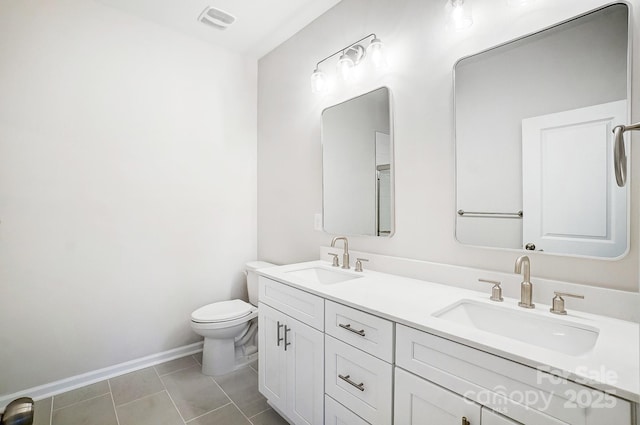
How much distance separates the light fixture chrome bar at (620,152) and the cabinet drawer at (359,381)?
97cm

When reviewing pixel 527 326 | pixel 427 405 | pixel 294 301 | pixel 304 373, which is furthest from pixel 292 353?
pixel 527 326

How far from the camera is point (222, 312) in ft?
7.59

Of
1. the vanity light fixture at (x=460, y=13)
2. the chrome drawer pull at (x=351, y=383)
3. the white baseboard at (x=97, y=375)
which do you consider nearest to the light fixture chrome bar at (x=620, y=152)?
the vanity light fixture at (x=460, y=13)

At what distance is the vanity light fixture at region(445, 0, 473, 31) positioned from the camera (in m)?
1.39

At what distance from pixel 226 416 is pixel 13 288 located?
5.02 feet

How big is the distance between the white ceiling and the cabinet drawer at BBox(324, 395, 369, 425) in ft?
7.83

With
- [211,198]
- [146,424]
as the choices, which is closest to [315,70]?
[211,198]

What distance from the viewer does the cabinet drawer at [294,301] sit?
4.71 ft

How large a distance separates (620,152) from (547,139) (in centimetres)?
30

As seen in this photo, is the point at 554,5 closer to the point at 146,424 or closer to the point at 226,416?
the point at 226,416

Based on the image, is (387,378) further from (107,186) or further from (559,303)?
(107,186)

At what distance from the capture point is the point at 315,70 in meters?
2.19

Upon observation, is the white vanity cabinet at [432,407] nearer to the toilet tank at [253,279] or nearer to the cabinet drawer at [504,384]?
the cabinet drawer at [504,384]

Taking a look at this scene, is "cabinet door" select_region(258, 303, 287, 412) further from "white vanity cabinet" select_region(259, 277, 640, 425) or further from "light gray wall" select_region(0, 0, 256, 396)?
"light gray wall" select_region(0, 0, 256, 396)
